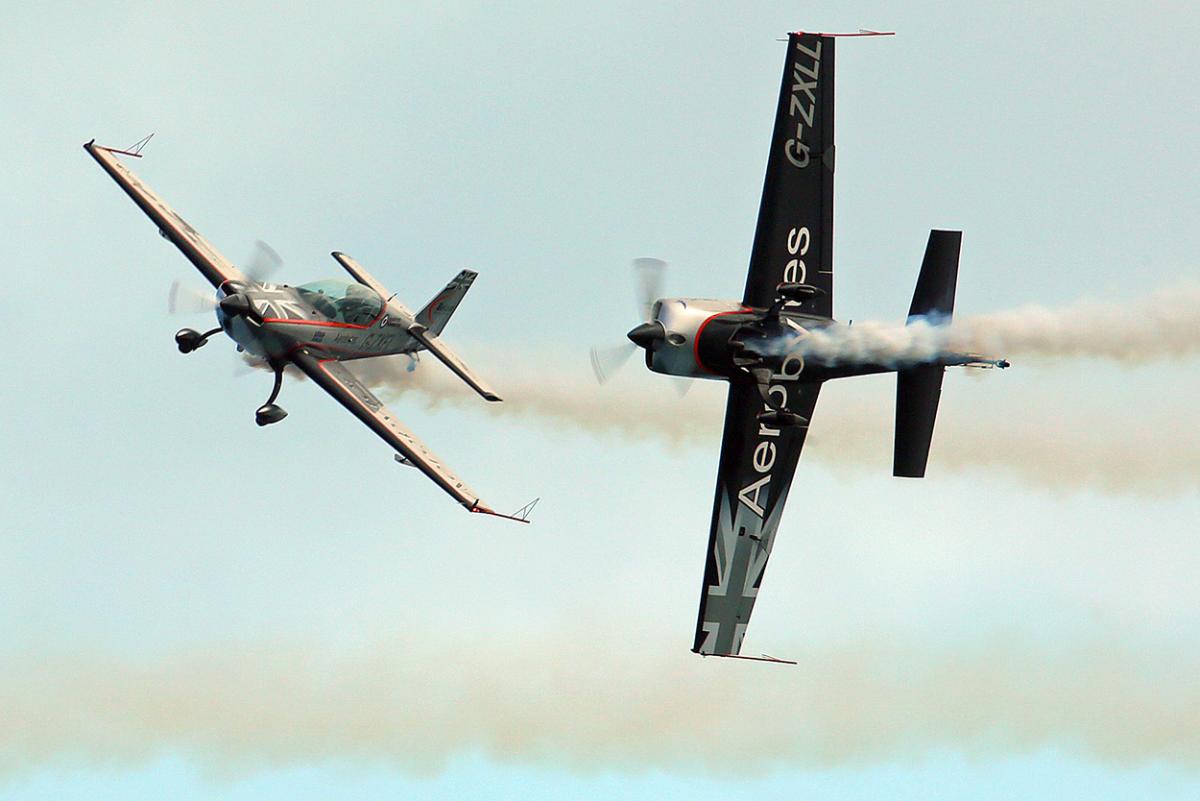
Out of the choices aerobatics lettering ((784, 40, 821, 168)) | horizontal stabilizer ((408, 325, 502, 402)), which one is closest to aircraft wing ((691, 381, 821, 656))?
aerobatics lettering ((784, 40, 821, 168))

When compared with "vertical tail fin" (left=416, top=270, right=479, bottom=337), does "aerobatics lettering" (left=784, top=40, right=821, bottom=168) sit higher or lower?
higher

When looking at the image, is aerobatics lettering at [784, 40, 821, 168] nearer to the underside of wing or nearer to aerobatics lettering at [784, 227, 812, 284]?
aerobatics lettering at [784, 227, 812, 284]

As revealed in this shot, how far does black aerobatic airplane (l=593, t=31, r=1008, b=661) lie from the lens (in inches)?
1722

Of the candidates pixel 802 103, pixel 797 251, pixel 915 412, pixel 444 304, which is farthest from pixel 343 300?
pixel 915 412

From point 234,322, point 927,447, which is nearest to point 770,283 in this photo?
point 927,447

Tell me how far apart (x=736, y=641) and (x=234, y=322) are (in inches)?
544

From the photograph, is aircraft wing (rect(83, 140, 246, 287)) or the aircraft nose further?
aircraft wing (rect(83, 140, 246, 287))

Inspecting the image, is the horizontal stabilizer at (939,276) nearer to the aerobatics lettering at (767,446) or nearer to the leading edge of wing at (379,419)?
the aerobatics lettering at (767,446)

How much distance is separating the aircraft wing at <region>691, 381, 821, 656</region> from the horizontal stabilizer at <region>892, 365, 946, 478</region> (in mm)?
2077

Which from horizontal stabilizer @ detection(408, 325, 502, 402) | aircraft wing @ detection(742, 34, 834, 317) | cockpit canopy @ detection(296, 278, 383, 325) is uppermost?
aircraft wing @ detection(742, 34, 834, 317)

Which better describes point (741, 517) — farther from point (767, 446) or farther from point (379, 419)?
point (379, 419)

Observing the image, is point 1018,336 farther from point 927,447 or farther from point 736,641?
point 736,641

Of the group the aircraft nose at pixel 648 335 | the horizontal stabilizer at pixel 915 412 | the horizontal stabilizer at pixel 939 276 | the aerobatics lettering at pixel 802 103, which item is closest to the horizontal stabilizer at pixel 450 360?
the aircraft nose at pixel 648 335

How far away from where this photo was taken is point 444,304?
178ft
